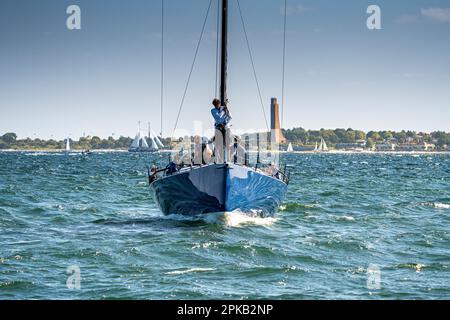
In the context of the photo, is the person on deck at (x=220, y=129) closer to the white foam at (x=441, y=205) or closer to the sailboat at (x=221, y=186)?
the sailboat at (x=221, y=186)

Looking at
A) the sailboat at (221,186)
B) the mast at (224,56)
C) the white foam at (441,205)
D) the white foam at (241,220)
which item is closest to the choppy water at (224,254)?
the white foam at (241,220)

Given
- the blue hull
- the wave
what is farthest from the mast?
the wave

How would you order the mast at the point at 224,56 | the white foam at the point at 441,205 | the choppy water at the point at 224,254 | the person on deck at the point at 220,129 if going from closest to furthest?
the choppy water at the point at 224,254, the person on deck at the point at 220,129, the mast at the point at 224,56, the white foam at the point at 441,205

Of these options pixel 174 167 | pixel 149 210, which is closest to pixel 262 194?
pixel 174 167

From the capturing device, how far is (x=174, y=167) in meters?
26.3

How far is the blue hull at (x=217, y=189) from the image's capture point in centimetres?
2444

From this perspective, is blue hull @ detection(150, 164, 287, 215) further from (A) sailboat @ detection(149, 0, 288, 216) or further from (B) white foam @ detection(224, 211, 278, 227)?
(B) white foam @ detection(224, 211, 278, 227)

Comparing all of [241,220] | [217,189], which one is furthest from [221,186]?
[241,220]

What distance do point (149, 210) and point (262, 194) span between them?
9124 millimetres

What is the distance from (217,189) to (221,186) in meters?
0.18

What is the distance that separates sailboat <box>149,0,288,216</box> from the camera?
963 inches

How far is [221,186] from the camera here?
2450 cm

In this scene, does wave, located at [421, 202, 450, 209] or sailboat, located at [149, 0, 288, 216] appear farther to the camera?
wave, located at [421, 202, 450, 209]

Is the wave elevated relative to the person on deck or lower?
lower
